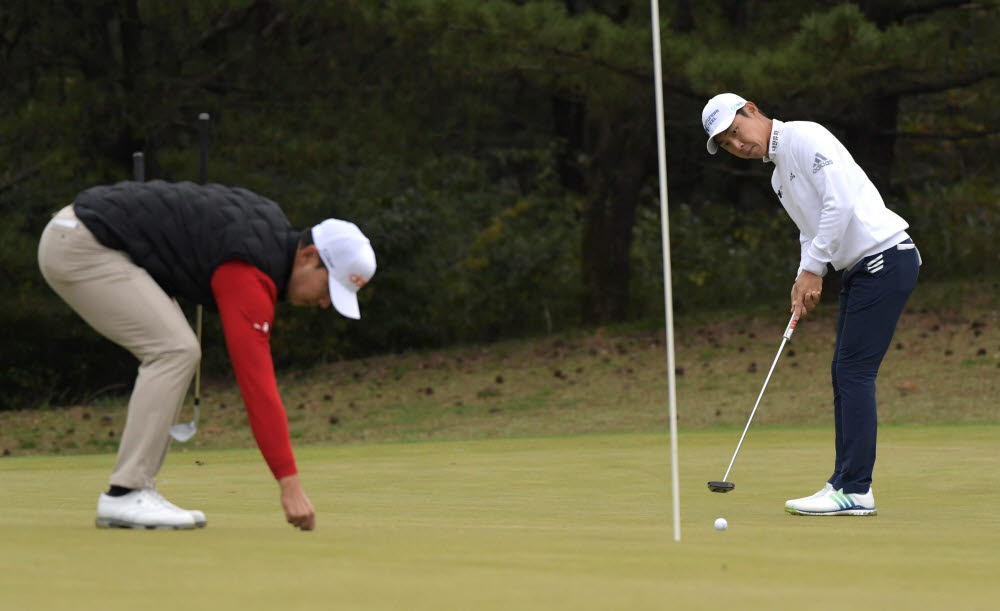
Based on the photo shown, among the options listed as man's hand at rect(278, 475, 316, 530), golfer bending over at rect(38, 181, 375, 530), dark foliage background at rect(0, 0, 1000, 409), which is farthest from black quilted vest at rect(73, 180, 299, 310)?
dark foliage background at rect(0, 0, 1000, 409)

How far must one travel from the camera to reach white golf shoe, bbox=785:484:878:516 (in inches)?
231

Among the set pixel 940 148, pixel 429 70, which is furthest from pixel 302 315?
pixel 940 148

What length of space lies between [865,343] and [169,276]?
2888 millimetres

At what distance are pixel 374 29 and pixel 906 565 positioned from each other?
47.7ft

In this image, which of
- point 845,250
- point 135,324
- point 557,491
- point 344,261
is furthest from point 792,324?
point 135,324

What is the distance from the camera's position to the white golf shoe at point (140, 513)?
4676 millimetres

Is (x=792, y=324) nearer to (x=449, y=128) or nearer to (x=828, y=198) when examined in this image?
(x=828, y=198)

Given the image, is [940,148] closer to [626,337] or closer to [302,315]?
[626,337]

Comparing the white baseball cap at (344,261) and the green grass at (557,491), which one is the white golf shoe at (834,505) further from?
the white baseball cap at (344,261)

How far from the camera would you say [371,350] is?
62.8 feet

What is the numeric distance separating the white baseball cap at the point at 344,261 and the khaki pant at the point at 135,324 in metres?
0.49

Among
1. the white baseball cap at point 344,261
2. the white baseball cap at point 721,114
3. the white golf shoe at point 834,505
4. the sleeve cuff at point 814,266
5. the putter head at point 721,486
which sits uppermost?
the white baseball cap at point 721,114

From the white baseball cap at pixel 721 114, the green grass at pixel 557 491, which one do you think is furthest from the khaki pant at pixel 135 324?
the white baseball cap at pixel 721 114

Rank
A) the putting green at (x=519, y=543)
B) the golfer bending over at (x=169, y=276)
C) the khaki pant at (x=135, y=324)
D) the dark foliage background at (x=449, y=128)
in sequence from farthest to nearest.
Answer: the dark foliage background at (x=449, y=128) < the khaki pant at (x=135, y=324) < the golfer bending over at (x=169, y=276) < the putting green at (x=519, y=543)
